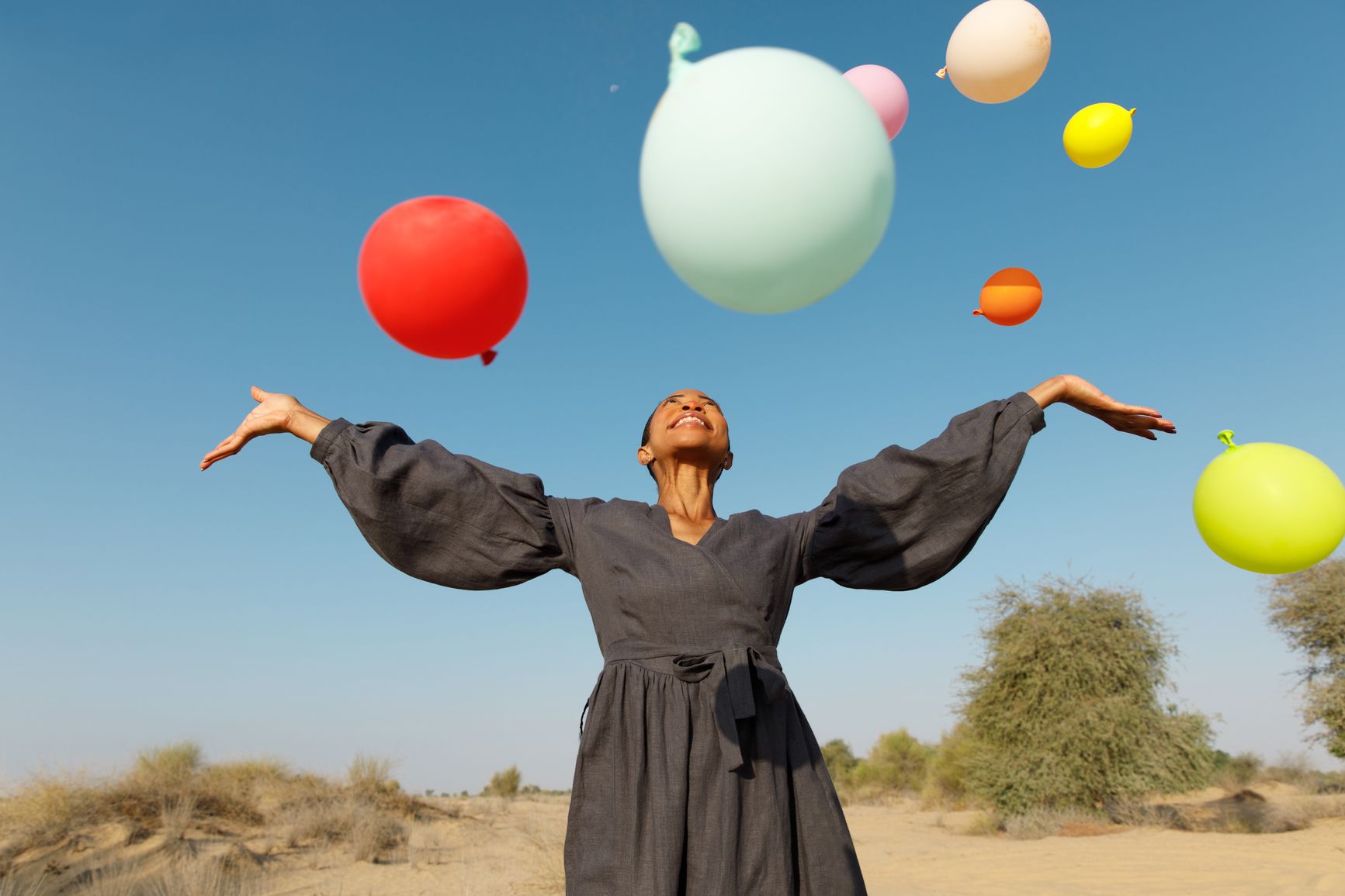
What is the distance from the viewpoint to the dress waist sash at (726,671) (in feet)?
7.61

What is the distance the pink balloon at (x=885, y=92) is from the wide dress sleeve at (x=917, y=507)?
3.78 feet

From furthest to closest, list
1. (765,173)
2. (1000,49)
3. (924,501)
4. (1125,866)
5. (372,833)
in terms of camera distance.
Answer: (372,833), (1125,866), (1000,49), (924,501), (765,173)

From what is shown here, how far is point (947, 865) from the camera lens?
11078 mm

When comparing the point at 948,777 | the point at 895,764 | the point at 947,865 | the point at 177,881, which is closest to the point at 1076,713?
the point at 947,865

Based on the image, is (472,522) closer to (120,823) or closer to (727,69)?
(727,69)

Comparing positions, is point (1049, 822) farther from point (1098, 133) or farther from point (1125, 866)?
point (1098, 133)

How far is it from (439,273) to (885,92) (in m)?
1.91

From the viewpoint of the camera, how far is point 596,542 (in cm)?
267

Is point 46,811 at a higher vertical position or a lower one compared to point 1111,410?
lower

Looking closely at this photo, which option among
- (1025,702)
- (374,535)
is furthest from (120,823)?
(1025,702)

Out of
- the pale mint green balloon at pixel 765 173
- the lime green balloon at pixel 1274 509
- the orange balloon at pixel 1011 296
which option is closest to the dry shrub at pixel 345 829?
the orange balloon at pixel 1011 296

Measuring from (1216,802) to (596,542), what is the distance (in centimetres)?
1909

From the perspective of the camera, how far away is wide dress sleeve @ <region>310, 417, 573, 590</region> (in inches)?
105

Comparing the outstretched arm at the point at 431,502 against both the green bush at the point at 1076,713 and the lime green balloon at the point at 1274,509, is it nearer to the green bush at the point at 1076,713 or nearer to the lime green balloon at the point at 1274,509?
the lime green balloon at the point at 1274,509
